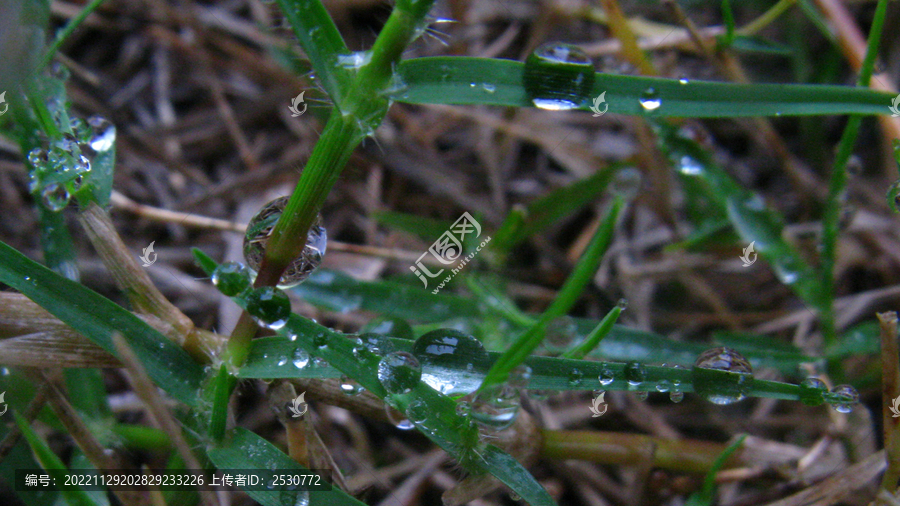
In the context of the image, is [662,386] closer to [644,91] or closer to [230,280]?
[644,91]

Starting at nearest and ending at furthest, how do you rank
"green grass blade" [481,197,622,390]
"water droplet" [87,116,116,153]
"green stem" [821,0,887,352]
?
"green grass blade" [481,197,622,390]
"water droplet" [87,116,116,153]
"green stem" [821,0,887,352]

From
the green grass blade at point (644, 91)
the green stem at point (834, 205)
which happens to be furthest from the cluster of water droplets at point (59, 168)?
the green stem at point (834, 205)

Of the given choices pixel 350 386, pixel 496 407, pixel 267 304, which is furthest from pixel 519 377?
pixel 267 304

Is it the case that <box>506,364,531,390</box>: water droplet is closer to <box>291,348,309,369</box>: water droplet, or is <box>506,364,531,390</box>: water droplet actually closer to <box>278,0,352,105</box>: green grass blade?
<box>291,348,309,369</box>: water droplet

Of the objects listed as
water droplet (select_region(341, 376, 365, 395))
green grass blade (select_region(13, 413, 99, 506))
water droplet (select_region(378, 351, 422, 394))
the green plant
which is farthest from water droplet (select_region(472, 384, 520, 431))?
green grass blade (select_region(13, 413, 99, 506))

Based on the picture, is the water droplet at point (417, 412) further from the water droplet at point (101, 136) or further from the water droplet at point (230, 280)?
the water droplet at point (101, 136)
